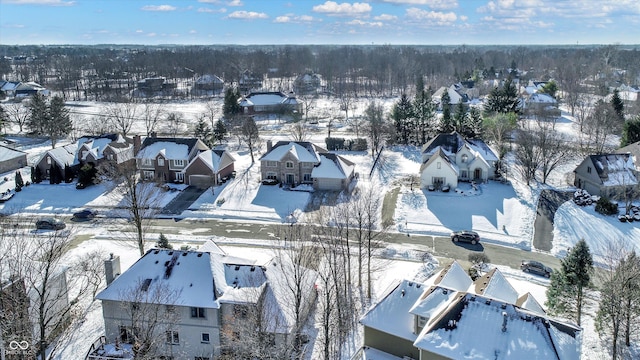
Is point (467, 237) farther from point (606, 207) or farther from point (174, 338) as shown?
point (174, 338)

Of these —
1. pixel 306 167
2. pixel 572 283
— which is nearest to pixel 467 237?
pixel 572 283

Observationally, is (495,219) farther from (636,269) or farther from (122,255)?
(122,255)

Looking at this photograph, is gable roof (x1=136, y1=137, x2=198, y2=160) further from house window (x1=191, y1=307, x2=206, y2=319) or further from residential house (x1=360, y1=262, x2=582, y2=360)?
residential house (x1=360, y1=262, x2=582, y2=360)

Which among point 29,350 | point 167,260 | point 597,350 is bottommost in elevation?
point 597,350


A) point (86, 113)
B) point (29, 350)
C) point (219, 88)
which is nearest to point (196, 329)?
point (29, 350)

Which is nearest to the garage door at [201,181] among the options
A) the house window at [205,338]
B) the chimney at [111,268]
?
the chimney at [111,268]

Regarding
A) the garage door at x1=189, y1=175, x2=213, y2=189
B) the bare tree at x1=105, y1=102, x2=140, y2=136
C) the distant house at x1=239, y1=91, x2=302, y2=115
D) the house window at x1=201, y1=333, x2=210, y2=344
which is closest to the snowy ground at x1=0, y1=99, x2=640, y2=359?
the garage door at x1=189, y1=175, x2=213, y2=189
